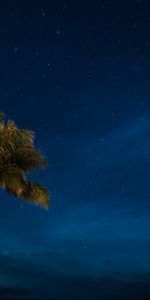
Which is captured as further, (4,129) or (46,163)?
(46,163)

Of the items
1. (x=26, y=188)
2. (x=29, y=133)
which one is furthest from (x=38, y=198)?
(x=29, y=133)

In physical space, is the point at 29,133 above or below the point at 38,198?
above

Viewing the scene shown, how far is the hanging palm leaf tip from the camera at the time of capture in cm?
2753

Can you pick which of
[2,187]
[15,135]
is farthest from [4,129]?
[2,187]

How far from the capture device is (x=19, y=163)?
2884cm

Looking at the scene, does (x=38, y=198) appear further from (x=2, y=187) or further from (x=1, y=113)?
(x=1, y=113)

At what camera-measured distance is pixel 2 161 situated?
2798cm

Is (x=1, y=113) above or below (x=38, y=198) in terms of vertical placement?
above

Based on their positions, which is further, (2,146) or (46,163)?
(46,163)

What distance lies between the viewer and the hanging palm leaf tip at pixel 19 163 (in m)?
27.5

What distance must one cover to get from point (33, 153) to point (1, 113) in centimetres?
196

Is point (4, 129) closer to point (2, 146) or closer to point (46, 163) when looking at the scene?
point (2, 146)

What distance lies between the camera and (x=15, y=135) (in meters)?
27.5

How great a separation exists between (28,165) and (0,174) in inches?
58.1
